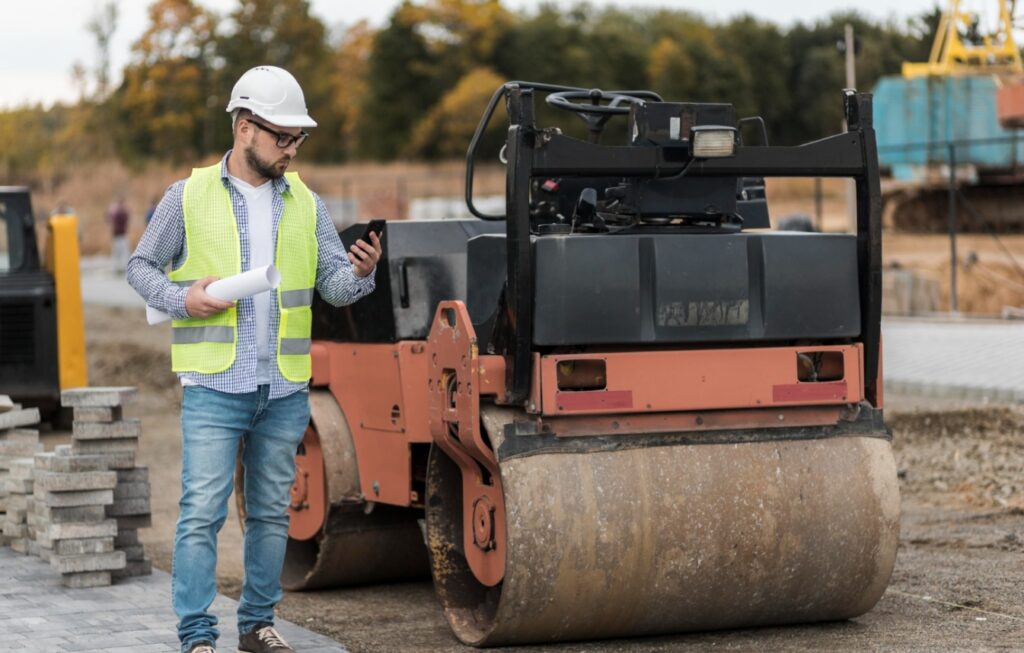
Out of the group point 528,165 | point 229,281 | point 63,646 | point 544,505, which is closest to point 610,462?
point 544,505

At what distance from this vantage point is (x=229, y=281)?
5113 mm

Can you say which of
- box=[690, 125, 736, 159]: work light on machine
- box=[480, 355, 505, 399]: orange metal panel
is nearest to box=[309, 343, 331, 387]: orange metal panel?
box=[480, 355, 505, 399]: orange metal panel

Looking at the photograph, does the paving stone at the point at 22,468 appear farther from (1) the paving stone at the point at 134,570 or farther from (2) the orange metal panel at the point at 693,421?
(2) the orange metal panel at the point at 693,421

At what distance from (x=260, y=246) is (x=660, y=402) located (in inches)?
58.3

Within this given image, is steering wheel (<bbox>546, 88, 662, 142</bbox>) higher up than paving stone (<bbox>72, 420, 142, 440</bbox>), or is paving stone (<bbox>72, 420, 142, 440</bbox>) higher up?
steering wheel (<bbox>546, 88, 662, 142</bbox>)

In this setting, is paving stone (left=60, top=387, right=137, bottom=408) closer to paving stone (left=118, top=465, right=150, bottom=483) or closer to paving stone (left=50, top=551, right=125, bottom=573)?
paving stone (left=118, top=465, right=150, bottom=483)

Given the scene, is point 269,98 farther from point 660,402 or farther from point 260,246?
point 660,402

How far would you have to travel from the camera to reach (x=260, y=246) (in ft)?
17.7

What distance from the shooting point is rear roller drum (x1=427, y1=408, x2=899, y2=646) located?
557 cm

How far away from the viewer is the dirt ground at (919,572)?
19.6ft

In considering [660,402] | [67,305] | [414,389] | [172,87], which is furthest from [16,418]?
[172,87]

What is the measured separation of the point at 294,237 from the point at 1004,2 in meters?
37.0

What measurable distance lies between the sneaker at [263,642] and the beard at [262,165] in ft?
4.98

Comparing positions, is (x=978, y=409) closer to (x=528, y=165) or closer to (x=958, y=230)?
(x=528, y=165)
